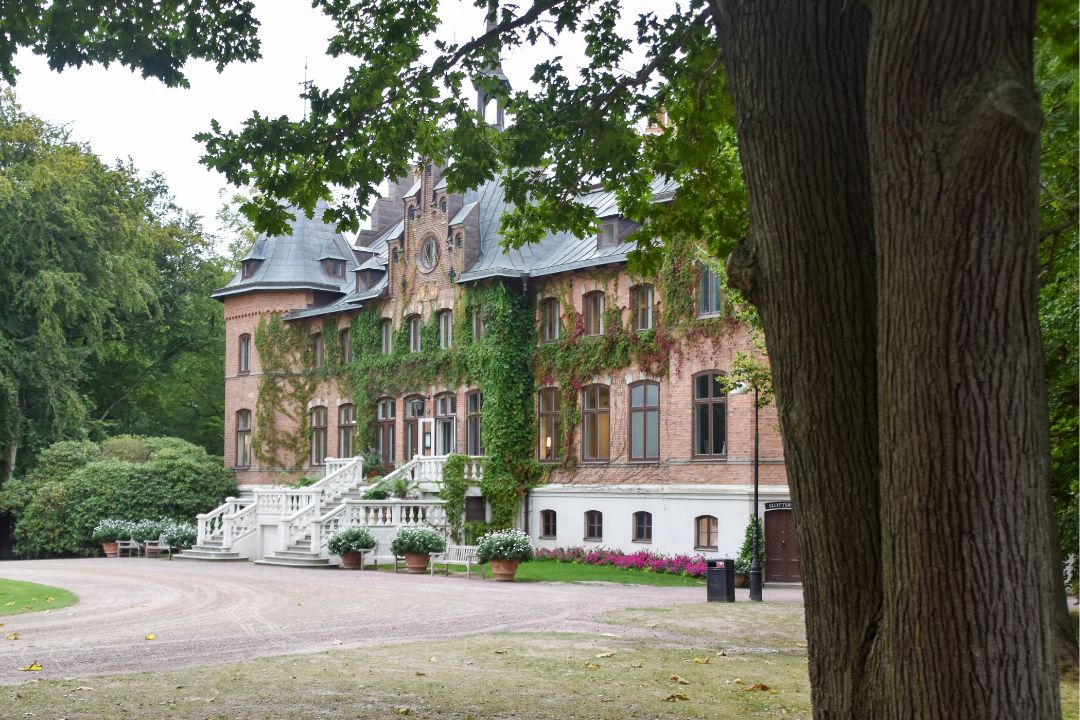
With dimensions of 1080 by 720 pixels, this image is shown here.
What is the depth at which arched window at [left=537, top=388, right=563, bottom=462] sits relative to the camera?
3441 cm

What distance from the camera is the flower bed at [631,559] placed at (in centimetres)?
2866

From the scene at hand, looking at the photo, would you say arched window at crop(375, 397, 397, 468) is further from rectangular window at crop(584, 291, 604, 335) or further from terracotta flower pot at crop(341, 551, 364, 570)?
terracotta flower pot at crop(341, 551, 364, 570)

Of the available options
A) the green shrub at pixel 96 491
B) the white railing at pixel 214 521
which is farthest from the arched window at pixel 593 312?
the green shrub at pixel 96 491

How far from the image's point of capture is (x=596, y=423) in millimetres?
33531

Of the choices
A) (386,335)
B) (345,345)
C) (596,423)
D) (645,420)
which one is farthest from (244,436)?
(645,420)

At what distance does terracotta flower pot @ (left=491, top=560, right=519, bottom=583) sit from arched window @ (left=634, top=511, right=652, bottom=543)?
6197mm

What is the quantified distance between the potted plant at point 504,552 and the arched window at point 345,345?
1733 cm

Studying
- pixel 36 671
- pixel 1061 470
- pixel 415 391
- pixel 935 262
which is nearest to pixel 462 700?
pixel 36 671

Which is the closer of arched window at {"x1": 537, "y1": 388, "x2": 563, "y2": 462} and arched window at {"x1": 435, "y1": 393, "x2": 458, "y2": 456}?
arched window at {"x1": 537, "y1": 388, "x2": 563, "y2": 462}

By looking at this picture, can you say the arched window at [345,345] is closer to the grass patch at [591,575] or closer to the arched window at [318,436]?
the arched window at [318,436]

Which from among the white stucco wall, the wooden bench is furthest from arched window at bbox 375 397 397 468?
the wooden bench

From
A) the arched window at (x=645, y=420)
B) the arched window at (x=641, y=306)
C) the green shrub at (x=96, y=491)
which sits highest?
the arched window at (x=641, y=306)

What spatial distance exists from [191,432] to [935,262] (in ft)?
191

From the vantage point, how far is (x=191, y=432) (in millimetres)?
59469
